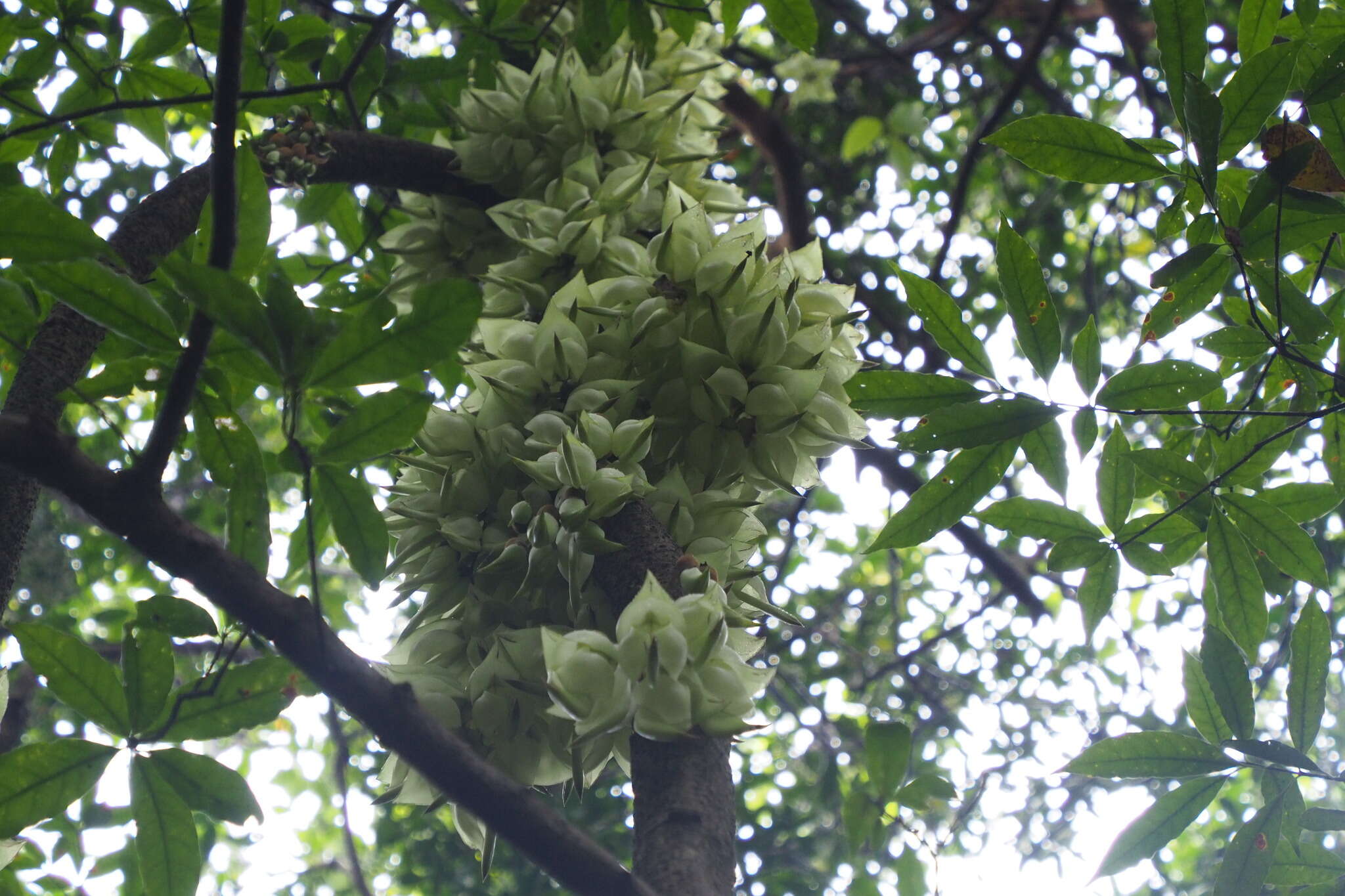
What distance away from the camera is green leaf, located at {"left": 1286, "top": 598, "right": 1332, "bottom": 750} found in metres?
1.45

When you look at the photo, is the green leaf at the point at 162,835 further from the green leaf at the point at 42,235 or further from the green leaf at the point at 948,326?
the green leaf at the point at 948,326

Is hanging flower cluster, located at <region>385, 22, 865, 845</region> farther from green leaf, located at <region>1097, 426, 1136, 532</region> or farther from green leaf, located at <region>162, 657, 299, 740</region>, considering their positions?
green leaf, located at <region>1097, 426, 1136, 532</region>

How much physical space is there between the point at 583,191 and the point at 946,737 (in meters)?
3.43

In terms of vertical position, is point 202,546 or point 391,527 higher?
point 391,527

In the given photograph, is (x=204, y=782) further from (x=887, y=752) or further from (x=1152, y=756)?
(x=1152, y=756)

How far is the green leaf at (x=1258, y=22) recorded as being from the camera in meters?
1.44

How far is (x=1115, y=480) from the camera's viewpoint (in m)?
1.52

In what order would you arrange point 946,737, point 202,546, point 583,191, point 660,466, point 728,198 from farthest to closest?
point 946,737, point 728,198, point 583,191, point 660,466, point 202,546

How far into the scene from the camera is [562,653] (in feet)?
3.48

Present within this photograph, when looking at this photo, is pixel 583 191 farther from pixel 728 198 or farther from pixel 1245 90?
pixel 1245 90

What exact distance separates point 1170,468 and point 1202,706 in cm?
36

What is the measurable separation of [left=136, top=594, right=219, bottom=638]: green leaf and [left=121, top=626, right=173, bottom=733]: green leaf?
17 mm

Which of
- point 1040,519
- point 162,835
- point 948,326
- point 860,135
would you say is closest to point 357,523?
point 162,835

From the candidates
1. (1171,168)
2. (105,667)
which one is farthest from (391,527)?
(1171,168)
